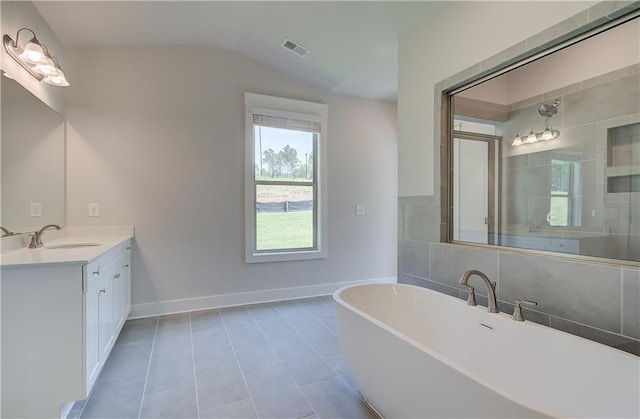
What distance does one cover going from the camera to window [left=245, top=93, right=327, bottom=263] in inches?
137

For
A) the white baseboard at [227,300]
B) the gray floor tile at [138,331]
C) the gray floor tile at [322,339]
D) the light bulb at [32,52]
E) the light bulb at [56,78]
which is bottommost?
the gray floor tile at [322,339]

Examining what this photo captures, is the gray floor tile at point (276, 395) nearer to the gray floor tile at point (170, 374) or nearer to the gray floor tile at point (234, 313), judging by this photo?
the gray floor tile at point (170, 374)

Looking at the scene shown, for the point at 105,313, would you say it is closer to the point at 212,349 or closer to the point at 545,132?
the point at 212,349

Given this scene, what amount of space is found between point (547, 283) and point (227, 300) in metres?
2.90

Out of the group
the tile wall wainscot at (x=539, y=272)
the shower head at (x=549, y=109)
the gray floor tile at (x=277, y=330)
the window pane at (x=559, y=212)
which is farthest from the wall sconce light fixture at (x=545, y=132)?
the gray floor tile at (x=277, y=330)

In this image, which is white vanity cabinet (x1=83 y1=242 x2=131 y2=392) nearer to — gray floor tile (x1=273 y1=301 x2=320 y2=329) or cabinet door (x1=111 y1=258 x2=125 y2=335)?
cabinet door (x1=111 y1=258 x2=125 y2=335)

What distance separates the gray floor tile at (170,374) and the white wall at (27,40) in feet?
6.98

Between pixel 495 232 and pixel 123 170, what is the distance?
11.0ft

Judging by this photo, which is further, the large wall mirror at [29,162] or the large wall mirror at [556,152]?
the large wall mirror at [29,162]

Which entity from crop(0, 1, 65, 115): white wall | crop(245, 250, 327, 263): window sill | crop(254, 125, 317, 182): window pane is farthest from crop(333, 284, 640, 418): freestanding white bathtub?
crop(0, 1, 65, 115): white wall

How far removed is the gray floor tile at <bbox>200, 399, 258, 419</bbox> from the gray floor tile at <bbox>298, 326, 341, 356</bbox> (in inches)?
29.2

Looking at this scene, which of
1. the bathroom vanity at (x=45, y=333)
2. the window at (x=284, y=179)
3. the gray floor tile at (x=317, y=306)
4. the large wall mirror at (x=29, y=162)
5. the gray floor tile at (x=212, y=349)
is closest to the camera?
the bathroom vanity at (x=45, y=333)

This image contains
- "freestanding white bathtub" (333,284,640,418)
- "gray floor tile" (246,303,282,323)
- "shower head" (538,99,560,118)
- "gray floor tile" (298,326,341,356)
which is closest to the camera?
"freestanding white bathtub" (333,284,640,418)

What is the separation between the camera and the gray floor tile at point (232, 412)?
1.64 meters
